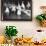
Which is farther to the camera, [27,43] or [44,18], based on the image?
[44,18]

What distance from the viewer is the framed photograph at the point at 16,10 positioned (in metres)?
2.42

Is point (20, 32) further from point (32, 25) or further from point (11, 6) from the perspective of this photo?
point (11, 6)

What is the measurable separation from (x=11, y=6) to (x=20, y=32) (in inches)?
15.9

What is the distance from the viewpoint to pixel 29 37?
2398 millimetres

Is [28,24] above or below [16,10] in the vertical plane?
below

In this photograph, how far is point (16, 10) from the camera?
243 cm

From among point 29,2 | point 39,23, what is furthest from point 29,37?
point 29,2

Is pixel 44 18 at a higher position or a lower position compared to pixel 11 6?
lower

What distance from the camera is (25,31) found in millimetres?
2436

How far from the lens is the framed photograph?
242 cm

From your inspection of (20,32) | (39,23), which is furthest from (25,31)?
(39,23)

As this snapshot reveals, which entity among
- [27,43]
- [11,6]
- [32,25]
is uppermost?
[11,6]

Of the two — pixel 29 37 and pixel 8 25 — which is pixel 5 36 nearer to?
pixel 8 25

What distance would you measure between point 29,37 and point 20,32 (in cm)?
15
